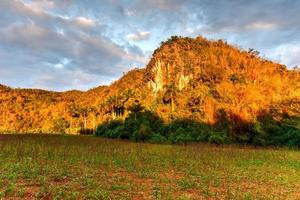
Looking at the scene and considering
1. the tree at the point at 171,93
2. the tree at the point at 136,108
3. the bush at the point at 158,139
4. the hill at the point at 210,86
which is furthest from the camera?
the tree at the point at 136,108

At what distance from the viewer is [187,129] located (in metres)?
47.8

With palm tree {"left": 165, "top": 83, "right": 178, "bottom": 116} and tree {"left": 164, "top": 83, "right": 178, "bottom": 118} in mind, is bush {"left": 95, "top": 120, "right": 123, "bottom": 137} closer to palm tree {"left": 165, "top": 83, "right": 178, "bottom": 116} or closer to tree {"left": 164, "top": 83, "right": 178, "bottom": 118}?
tree {"left": 164, "top": 83, "right": 178, "bottom": 118}

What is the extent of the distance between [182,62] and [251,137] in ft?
73.6

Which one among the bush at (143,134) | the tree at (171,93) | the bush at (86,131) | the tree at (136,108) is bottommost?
the bush at (143,134)

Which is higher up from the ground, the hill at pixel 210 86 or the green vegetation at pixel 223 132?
the hill at pixel 210 86

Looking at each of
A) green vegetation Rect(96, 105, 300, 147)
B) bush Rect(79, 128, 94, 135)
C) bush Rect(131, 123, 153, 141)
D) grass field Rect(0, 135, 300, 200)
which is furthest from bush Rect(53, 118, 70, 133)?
grass field Rect(0, 135, 300, 200)

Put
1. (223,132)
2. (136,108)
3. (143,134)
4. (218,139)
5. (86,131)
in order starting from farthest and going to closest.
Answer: (86,131) → (136,108) → (143,134) → (223,132) → (218,139)

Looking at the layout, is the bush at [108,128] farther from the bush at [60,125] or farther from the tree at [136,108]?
the bush at [60,125]

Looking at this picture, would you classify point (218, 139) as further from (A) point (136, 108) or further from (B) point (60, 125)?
(B) point (60, 125)

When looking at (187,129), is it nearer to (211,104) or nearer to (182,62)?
(211,104)

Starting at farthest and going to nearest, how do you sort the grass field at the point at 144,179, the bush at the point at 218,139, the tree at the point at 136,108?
1. the tree at the point at 136,108
2. the bush at the point at 218,139
3. the grass field at the point at 144,179

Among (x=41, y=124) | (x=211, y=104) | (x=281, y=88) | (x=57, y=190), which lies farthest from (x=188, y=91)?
(x=41, y=124)


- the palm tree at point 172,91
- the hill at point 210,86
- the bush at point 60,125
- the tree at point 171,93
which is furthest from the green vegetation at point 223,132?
the bush at point 60,125

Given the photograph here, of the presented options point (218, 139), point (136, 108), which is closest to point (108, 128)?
point (136, 108)
